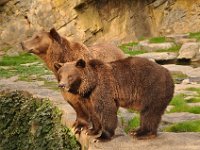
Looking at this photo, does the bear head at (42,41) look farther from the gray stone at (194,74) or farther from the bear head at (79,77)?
the gray stone at (194,74)

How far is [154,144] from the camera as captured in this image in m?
6.93

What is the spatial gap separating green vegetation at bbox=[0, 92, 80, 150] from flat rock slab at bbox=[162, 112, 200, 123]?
1.89 metres

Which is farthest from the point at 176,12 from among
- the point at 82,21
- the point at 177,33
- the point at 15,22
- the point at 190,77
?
the point at 190,77

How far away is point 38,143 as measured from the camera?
29.3 feet

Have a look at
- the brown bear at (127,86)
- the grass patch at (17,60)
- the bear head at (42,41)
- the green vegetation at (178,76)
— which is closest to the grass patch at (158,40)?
the grass patch at (17,60)

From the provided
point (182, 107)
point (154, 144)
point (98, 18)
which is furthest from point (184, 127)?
point (98, 18)

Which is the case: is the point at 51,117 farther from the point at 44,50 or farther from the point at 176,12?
the point at 176,12

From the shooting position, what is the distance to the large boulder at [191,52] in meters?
19.4

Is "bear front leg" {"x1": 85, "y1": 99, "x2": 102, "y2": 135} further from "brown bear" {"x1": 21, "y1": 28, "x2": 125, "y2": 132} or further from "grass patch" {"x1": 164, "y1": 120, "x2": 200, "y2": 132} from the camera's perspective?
"grass patch" {"x1": 164, "y1": 120, "x2": 200, "y2": 132}

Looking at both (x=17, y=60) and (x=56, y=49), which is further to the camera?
(x=17, y=60)

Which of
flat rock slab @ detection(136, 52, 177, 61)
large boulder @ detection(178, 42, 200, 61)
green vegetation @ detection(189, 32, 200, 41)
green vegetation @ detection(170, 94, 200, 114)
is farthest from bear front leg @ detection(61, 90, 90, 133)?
green vegetation @ detection(189, 32, 200, 41)

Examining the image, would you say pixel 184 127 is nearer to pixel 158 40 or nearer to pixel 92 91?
pixel 92 91

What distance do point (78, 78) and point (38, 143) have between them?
255cm

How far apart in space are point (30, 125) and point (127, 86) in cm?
307
